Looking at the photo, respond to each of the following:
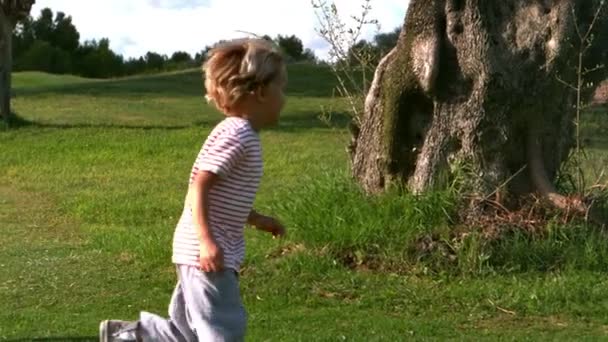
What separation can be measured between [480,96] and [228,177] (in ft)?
14.7

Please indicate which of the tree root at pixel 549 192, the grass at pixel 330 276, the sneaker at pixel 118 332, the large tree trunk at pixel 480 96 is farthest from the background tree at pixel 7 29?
the sneaker at pixel 118 332

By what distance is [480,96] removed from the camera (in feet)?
30.7

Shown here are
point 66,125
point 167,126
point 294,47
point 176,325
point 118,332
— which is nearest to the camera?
point 176,325

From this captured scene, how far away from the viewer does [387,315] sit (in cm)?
810

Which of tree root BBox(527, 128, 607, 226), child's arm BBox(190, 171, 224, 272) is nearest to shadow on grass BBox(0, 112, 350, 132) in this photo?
tree root BBox(527, 128, 607, 226)

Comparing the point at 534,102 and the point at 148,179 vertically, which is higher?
the point at 534,102

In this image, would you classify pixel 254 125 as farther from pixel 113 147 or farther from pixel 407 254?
pixel 113 147

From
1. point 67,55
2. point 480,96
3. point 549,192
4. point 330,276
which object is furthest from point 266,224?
point 67,55

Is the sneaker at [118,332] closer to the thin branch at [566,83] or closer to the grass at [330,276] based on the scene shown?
the grass at [330,276]

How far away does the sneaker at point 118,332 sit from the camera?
18.7ft

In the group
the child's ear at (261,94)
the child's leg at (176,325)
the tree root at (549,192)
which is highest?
the child's ear at (261,94)

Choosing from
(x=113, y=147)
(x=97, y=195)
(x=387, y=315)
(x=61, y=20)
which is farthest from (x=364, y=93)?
(x=61, y=20)

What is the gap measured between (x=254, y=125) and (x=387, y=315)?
3.09 metres

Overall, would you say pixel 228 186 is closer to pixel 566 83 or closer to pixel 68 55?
pixel 566 83
